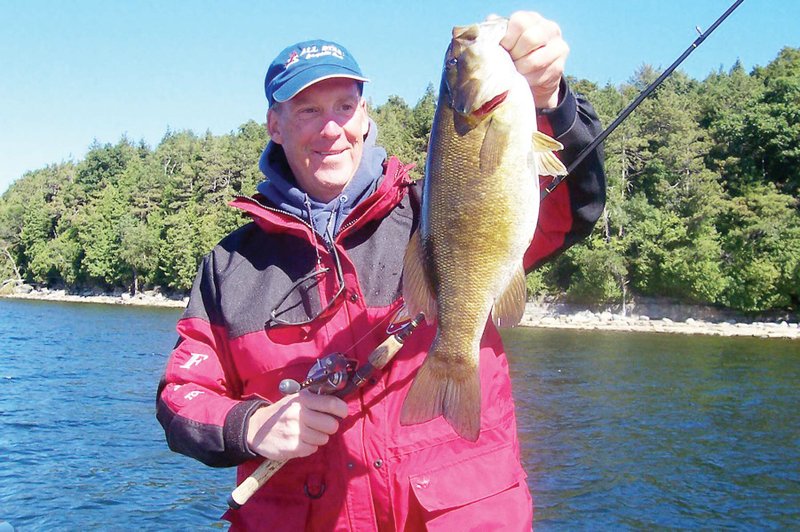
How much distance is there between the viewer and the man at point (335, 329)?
2504 millimetres

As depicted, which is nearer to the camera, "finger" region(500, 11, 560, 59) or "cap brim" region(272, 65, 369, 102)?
"finger" region(500, 11, 560, 59)

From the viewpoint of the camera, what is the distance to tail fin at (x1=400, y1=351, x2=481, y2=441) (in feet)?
7.48

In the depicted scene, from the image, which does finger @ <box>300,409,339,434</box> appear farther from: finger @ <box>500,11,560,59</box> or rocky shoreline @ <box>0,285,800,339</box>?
rocky shoreline @ <box>0,285,800,339</box>

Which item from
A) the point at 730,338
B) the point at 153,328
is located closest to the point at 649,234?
the point at 730,338

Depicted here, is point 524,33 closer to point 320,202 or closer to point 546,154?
point 546,154

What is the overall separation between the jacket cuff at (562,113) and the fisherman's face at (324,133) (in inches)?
33.6

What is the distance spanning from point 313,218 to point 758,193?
5245 cm

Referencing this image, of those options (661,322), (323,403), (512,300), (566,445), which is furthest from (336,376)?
(661,322)

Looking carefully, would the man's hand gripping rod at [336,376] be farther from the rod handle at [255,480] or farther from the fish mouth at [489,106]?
the fish mouth at [489,106]

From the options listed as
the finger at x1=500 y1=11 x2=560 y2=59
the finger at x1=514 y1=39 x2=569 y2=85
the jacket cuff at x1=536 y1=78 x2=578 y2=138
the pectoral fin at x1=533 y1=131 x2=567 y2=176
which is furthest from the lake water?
the finger at x1=500 y1=11 x2=560 y2=59

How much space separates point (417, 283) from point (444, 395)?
1.32ft

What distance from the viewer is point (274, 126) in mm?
3133

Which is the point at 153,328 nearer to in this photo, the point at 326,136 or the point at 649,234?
the point at 649,234

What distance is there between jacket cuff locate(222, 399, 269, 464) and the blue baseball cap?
128 cm
